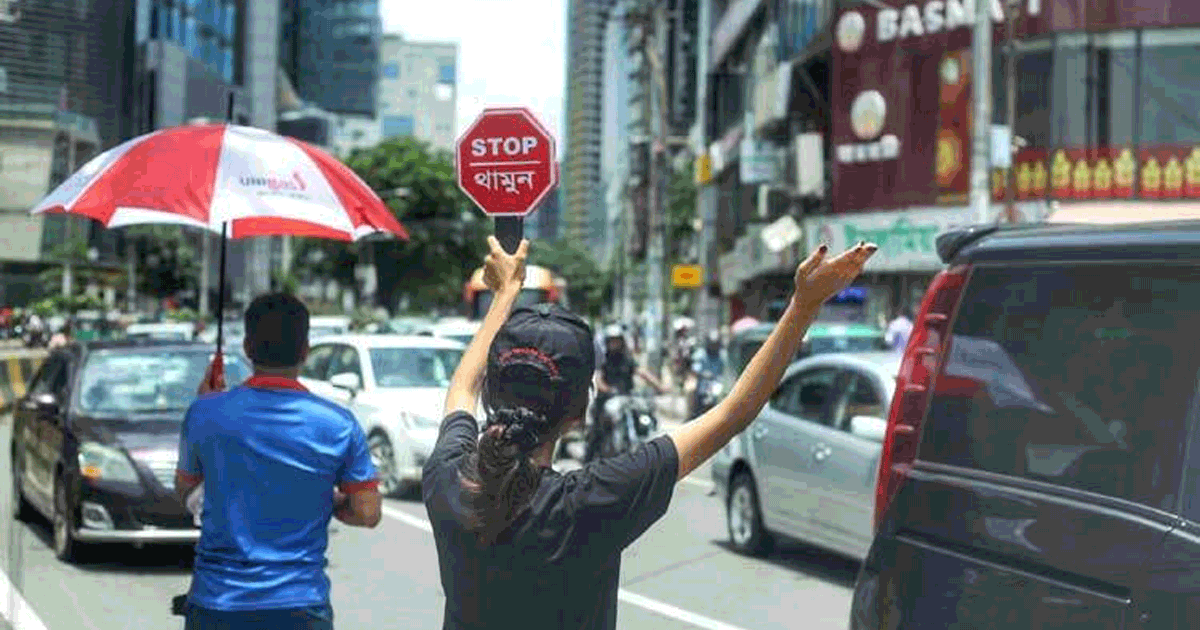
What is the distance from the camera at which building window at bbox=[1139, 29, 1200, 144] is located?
30.0 meters

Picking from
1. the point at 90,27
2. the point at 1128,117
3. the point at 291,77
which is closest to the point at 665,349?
the point at 1128,117

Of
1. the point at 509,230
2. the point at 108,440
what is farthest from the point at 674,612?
the point at 509,230

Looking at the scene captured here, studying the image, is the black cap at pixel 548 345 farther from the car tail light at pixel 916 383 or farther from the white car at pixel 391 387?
the white car at pixel 391 387

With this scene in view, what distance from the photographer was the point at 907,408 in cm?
453

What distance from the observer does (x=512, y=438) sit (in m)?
3.00

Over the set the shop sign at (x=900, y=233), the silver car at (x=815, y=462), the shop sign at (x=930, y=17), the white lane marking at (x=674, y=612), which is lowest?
the white lane marking at (x=674, y=612)

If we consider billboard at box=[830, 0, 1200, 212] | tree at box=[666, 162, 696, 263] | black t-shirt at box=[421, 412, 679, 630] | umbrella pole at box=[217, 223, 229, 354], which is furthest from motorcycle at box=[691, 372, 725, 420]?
tree at box=[666, 162, 696, 263]

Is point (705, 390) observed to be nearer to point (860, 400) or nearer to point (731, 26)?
point (860, 400)

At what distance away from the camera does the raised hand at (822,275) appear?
3.24 metres

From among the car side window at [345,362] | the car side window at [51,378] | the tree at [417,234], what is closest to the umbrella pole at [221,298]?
the car side window at [51,378]

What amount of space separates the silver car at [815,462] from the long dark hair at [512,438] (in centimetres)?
741

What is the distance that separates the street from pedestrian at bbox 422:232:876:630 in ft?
21.0

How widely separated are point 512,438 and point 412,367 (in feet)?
47.8

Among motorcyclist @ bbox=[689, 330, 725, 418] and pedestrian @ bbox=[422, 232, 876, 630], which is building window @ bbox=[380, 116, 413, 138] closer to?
motorcyclist @ bbox=[689, 330, 725, 418]
